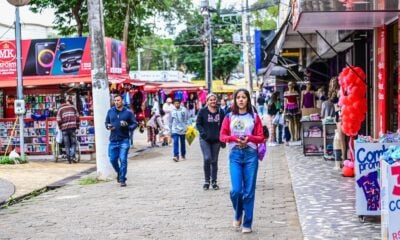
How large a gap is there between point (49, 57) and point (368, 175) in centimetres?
1458

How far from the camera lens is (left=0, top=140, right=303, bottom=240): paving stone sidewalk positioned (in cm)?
845

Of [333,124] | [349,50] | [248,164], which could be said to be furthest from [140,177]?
[248,164]

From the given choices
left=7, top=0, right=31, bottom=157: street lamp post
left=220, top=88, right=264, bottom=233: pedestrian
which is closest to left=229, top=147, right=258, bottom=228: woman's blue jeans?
left=220, top=88, right=264, bottom=233: pedestrian

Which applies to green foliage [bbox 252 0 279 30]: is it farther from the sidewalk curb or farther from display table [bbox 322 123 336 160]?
the sidewalk curb

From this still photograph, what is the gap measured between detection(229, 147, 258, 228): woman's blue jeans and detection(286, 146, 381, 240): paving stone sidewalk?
742 millimetres

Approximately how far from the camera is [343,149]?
13000 millimetres

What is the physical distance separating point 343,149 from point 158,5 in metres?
19.2

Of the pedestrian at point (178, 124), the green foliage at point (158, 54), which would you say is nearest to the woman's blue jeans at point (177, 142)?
the pedestrian at point (178, 124)

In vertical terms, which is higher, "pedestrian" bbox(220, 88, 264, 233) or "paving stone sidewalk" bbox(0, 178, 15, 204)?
"pedestrian" bbox(220, 88, 264, 233)

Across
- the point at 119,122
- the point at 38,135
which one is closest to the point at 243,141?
the point at 119,122

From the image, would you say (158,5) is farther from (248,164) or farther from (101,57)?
(248,164)

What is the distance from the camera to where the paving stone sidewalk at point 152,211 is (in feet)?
27.7

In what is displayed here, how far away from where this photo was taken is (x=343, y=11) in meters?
8.88

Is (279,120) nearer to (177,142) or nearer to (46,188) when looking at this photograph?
(177,142)
